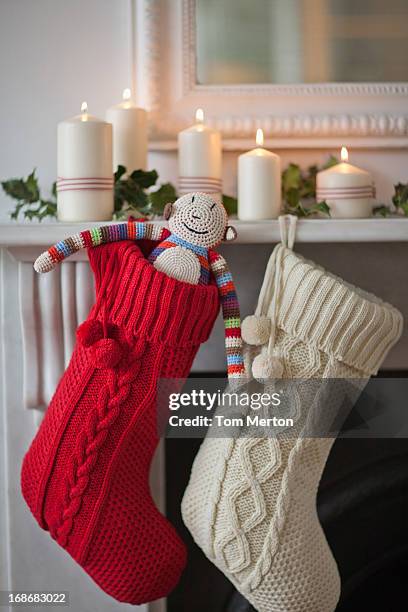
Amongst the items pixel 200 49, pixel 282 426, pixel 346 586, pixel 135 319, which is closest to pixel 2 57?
pixel 200 49

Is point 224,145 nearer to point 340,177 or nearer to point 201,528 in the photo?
point 340,177

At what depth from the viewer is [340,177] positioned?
113 cm

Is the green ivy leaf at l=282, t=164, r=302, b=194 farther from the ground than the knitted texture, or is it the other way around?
the green ivy leaf at l=282, t=164, r=302, b=194

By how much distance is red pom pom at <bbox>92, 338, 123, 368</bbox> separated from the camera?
0.95m

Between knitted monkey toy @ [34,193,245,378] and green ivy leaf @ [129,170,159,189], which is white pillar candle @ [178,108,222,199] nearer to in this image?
green ivy leaf @ [129,170,159,189]

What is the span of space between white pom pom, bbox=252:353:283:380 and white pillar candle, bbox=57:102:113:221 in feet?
1.05

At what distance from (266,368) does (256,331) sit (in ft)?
0.18

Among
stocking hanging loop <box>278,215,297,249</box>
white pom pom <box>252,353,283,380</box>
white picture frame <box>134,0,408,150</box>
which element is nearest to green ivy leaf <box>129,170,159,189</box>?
white picture frame <box>134,0,408,150</box>

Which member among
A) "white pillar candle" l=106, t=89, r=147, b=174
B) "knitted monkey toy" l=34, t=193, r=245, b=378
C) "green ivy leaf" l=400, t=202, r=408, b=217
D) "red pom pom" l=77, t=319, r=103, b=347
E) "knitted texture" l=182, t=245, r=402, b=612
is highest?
"white pillar candle" l=106, t=89, r=147, b=174

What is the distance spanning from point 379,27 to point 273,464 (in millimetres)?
763

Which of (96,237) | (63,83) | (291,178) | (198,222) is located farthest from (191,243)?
(63,83)

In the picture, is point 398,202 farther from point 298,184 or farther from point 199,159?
point 199,159

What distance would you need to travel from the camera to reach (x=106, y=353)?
3.11 ft

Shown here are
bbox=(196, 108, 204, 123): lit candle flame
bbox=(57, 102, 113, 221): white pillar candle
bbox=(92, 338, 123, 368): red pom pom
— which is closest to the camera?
bbox=(92, 338, 123, 368): red pom pom
